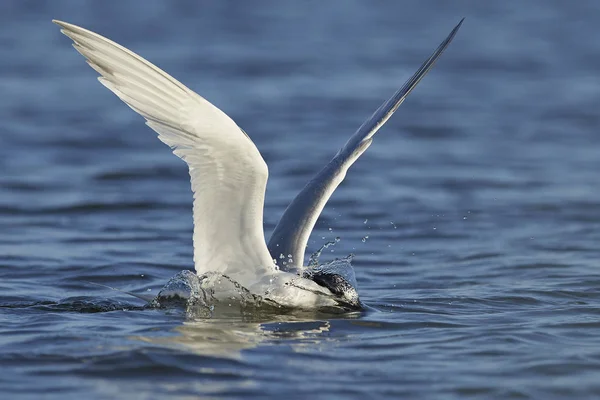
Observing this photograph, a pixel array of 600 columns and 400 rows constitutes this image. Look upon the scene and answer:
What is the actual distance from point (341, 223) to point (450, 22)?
47.7 ft

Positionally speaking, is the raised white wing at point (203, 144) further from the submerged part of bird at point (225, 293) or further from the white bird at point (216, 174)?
the submerged part of bird at point (225, 293)

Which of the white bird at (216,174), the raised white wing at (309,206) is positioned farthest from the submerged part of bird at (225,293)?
the raised white wing at (309,206)

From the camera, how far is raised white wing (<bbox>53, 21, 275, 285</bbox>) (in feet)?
22.0

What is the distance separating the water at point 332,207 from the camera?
644cm

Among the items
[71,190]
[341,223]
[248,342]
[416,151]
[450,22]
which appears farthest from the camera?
[450,22]

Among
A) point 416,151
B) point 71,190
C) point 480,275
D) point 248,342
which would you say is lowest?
point 248,342

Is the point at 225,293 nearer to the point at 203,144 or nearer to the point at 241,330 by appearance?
the point at 241,330

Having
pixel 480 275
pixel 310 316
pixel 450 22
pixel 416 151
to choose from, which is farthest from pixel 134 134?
pixel 450 22

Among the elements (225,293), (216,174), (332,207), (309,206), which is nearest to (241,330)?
(225,293)

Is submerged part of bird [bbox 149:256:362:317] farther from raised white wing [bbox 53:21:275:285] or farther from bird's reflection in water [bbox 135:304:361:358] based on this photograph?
raised white wing [bbox 53:21:275:285]

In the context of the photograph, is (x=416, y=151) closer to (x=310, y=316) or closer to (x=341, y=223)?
(x=341, y=223)

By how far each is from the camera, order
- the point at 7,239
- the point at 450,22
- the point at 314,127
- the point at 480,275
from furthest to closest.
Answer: the point at 450,22
the point at 314,127
the point at 7,239
the point at 480,275

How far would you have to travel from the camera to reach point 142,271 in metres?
9.27

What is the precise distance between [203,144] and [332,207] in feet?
16.6
